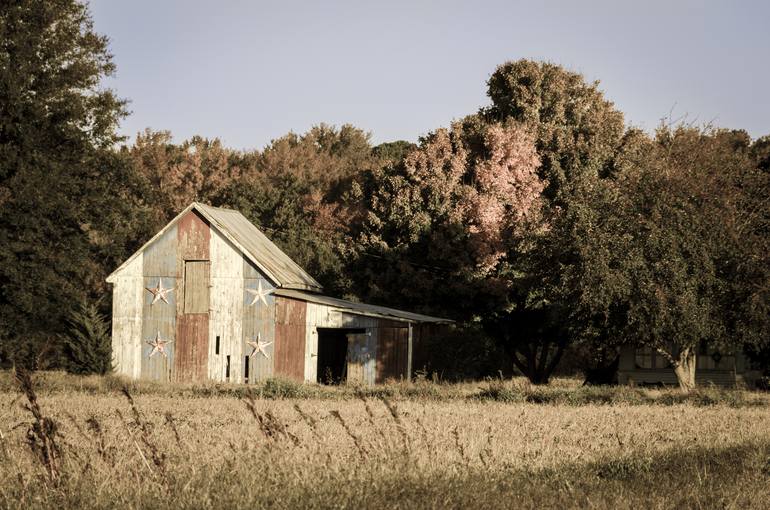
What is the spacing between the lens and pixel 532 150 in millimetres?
44344

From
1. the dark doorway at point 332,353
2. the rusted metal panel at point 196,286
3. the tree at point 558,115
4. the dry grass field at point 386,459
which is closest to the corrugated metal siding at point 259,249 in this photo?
the rusted metal panel at point 196,286

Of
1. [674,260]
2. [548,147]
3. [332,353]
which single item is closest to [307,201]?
[332,353]

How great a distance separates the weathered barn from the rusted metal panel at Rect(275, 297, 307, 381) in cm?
4

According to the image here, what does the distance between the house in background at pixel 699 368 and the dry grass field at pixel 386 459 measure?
19.4 m

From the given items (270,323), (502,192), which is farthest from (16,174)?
(502,192)

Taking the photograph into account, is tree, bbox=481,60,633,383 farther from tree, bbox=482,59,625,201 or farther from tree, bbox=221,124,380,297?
tree, bbox=221,124,380,297

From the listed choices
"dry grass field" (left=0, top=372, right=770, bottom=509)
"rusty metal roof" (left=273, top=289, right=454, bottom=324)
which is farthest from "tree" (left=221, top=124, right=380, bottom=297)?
"dry grass field" (left=0, top=372, right=770, bottom=509)

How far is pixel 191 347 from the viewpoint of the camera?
41.2 metres

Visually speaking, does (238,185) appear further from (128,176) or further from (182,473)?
(182,473)

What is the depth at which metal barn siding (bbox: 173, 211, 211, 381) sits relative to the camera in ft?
135

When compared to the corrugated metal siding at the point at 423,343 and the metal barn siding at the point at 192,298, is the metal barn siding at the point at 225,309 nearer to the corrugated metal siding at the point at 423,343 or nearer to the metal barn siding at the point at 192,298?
the metal barn siding at the point at 192,298

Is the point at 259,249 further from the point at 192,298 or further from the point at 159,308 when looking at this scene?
the point at 159,308

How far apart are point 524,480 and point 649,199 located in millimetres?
21411

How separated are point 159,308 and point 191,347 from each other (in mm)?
2145
